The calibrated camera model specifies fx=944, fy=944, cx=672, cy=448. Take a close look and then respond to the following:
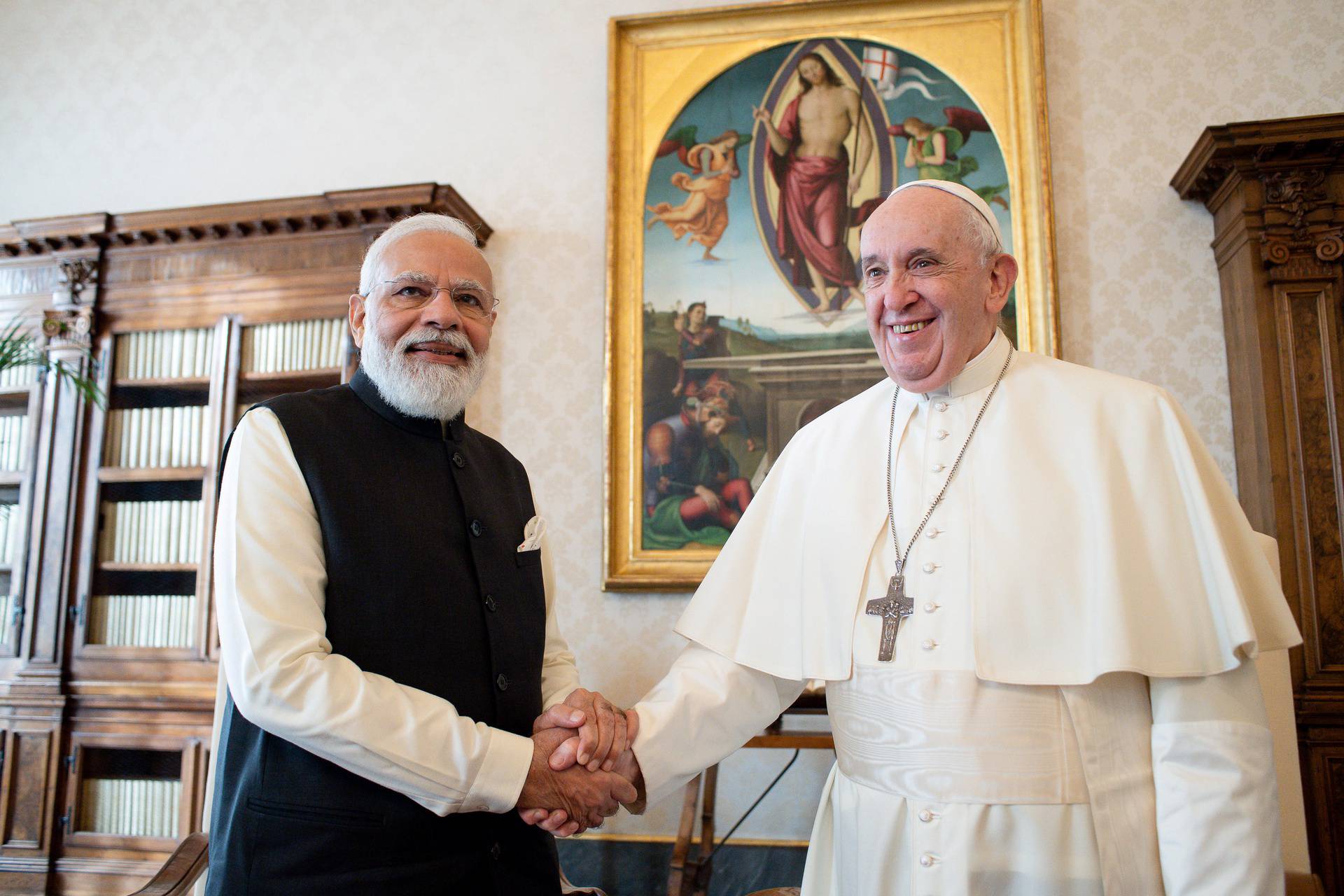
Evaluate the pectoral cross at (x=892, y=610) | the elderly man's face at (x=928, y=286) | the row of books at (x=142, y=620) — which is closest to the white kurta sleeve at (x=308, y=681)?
the pectoral cross at (x=892, y=610)

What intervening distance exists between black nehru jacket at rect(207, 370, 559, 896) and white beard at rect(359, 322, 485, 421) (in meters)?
0.04

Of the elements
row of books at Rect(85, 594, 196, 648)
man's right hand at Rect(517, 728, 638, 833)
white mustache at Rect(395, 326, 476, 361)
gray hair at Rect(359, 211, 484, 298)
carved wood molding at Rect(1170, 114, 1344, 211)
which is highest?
carved wood molding at Rect(1170, 114, 1344, 211)

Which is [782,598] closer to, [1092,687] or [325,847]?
[1092,687]

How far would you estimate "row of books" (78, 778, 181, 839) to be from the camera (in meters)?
4.10

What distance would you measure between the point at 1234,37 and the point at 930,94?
1.29 m

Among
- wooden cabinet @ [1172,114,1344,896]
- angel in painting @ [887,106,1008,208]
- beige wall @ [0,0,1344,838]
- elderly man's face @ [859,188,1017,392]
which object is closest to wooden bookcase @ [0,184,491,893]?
beige wall @ [0,0,1344,838]

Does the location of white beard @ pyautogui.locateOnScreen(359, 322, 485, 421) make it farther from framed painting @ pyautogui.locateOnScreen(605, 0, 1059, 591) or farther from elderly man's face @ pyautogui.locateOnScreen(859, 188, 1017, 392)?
framed painting @ pyautogui.locateOnScreen(605, 0, 1059, 591)

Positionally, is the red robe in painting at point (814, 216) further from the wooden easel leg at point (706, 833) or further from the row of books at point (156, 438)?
the row of books at point (156, 438)

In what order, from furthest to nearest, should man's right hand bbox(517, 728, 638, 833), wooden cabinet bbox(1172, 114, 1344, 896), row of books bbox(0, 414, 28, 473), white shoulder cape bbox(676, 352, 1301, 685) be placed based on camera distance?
row of books bbox(0, 414, 28, 473) < wooden cabinet bbox(1172, 114, 1344, 896) < man's right hand bbox(517, 728, 638, 833) < white shoulder cape bbox(676, 352, 1301, 685)

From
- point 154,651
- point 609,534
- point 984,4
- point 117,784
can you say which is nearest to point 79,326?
point 154,651

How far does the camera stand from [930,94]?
13.9 ft

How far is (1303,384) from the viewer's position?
3.43 meters

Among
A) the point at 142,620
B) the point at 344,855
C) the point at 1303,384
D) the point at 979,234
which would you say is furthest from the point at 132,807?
the point at 1303,384

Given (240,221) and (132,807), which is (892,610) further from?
(132,807)
